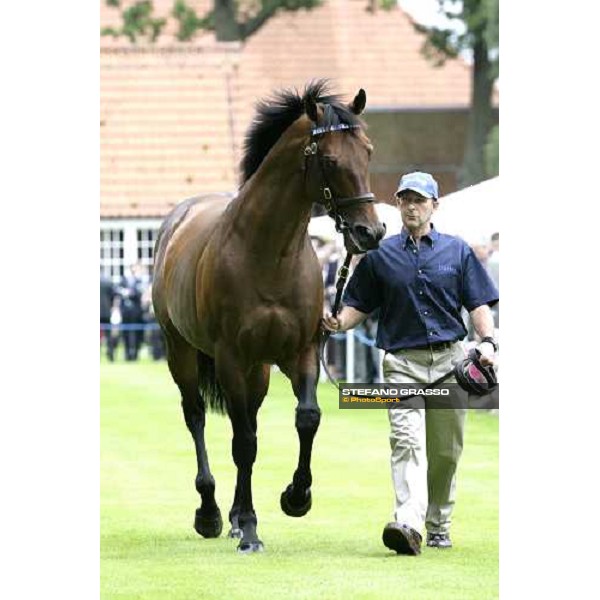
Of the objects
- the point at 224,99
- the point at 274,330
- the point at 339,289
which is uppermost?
the point at 224,99

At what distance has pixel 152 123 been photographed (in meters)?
35.8

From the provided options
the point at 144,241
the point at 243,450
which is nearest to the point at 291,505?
the point at 243,450

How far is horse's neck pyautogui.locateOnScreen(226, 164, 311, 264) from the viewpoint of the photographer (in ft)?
32.7

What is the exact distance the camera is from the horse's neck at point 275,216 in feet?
32.7

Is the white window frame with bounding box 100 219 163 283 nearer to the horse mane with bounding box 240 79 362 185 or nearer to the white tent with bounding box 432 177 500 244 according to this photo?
the white tent with bounding box 432 177 500 244

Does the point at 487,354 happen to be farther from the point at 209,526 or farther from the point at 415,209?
the point at 209,526

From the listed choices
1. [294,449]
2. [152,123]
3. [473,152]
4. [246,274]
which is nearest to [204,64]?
[152,123]

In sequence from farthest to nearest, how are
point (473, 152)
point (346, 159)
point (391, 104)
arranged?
point (391, 104) < point (473, 152) < point (346, 159)

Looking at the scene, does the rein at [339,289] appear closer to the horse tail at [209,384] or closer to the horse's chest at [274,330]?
the horse's chest at [274,330]

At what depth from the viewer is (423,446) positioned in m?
9.84

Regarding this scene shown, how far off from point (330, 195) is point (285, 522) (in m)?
2.75
